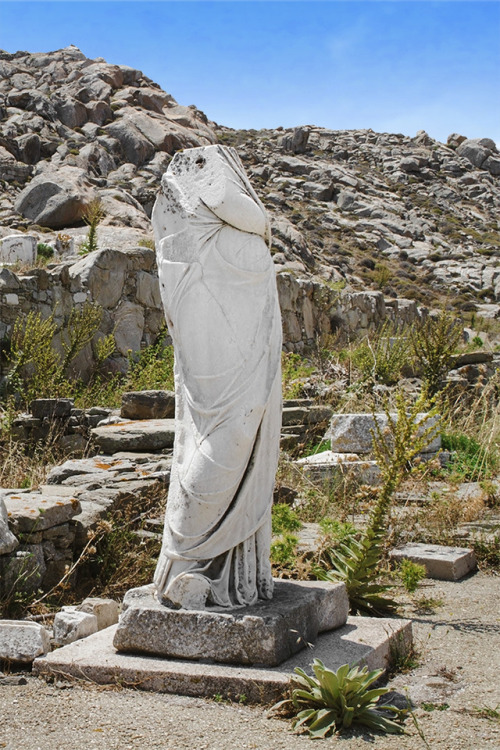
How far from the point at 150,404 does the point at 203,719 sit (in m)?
5.97

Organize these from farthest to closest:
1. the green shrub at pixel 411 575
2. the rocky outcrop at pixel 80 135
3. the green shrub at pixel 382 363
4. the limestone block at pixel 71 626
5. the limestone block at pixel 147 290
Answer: the rocky outcrop at pixel 80 135
the limestone block at pixel 147 290
the green shrub at pixel 382 363
the green shrub at pixel 411 575
the limestone block at pixel 71 626

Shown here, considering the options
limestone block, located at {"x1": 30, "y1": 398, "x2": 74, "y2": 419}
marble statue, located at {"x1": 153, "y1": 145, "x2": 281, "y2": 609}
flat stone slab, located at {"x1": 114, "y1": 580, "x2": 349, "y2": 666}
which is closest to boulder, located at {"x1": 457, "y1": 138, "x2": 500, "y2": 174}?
limestone block, located at {"x1": 30, "y1": 398, "x2": 74, "y2": 419}

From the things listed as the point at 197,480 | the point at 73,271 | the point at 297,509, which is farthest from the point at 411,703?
the point at 73,271

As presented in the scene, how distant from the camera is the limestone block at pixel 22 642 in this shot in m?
3.50

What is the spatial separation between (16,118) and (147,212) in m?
8.99

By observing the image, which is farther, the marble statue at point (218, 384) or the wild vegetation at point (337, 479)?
the wild vegetation at point (337, 479)

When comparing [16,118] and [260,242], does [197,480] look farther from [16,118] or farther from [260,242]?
[16,118]

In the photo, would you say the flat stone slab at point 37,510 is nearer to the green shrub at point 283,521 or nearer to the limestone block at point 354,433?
the green shrub at point 283,521

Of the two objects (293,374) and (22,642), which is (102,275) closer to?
(293,374)

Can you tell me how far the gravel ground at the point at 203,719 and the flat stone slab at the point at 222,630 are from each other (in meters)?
0.23

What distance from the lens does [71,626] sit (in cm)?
379

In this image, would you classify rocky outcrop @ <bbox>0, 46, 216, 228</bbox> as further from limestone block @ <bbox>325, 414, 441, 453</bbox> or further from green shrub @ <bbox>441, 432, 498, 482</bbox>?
green shrub @ <bbox>441, 432, 498, 482</bbox>

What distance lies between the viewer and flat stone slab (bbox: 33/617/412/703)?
3019mm

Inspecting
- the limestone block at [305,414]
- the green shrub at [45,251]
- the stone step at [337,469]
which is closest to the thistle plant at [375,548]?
the stone step at [337,469]
